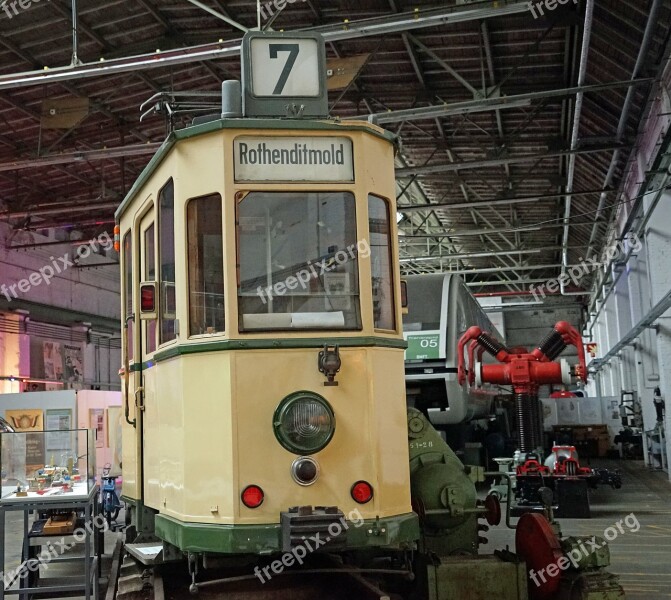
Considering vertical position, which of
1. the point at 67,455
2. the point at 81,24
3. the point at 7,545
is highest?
the point at 81,24

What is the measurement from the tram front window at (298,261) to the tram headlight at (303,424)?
1.34ft

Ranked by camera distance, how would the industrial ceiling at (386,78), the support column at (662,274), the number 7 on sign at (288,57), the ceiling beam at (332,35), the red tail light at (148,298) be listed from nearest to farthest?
1. the red tail light at (148,298)
2. the number 7 on sign at (288,57)
3. the ceiling beam at (332,35)
4. the industrial ceiling at (386,78)
5. the support column at (662,274)

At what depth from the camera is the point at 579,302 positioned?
39.5m

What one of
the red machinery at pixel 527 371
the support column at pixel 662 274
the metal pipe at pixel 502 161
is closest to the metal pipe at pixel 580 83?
the metal pipe at pixel 502 161

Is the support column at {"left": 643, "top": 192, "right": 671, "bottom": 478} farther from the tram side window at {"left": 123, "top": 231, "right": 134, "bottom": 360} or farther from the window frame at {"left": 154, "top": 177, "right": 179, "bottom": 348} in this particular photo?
the window frame at {"left": 154, "top": 177, "right": 179, "bottom": 348}

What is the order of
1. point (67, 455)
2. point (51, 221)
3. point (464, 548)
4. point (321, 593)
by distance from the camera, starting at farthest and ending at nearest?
1. point (51, 221)
2. point (67, 455)
3. point (464, 548)
4. point (321, 593)

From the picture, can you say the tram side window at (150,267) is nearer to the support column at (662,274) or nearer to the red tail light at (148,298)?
the red tail light at (148,298)

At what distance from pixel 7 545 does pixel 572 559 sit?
845cm

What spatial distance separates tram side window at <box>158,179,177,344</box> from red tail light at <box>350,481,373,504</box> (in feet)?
4.30

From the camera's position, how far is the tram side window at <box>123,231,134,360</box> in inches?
222

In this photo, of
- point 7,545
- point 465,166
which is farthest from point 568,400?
point 7,545

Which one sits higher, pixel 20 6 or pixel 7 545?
pixel 20 6

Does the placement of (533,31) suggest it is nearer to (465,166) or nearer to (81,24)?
(465,166)

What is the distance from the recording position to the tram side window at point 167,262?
15.2 feet
